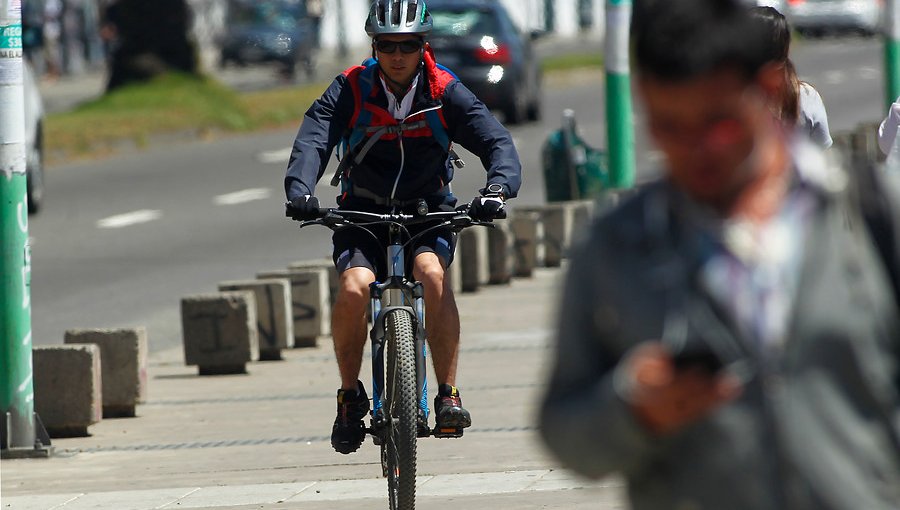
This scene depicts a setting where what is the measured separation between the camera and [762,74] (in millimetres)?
2879

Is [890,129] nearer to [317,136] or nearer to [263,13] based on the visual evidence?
[317,136]

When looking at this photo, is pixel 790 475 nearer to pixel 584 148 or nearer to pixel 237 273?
pixel 237 273

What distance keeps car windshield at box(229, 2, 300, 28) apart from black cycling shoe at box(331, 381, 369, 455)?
4287 cm

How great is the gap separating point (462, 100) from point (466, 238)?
7.21 metres

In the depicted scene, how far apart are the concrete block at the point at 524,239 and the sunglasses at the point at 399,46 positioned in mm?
7961

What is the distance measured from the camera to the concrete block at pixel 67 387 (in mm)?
9016

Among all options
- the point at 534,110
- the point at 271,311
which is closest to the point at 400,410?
the point at 271,311

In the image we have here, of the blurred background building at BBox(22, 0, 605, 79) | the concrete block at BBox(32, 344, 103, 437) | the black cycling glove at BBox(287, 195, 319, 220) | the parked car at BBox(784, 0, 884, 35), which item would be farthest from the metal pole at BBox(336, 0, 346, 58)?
the black cycling glove at BBox(287, 195, 319, 220)

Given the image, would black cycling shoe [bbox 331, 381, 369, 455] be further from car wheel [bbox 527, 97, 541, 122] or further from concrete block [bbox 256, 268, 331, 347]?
car wheel [bbox 527, 97, 541, 122]

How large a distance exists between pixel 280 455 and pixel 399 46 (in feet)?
6.77

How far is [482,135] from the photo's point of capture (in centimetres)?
715

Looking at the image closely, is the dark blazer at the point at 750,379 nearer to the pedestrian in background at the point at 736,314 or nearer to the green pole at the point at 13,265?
the pedestrian in background at the point at 736,314

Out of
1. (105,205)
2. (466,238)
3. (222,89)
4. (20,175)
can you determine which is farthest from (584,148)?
(222,89)

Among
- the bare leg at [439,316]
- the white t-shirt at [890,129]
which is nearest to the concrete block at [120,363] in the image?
the bare leg at [439,316]
